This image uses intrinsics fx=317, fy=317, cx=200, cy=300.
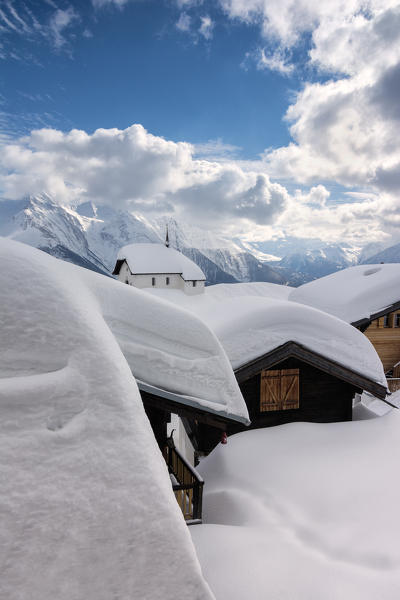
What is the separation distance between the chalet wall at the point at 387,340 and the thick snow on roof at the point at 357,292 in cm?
127

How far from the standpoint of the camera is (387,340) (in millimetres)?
18000

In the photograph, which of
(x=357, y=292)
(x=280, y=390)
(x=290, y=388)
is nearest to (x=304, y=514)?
(x=280, y=390)

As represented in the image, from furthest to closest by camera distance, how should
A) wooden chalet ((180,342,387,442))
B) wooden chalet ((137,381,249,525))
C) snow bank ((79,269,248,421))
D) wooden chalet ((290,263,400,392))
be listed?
wooden chalet ((290,263,400,392)), wooden chalet ((180,342,387,442)), wooden chalet ((137,381,249,525)), snow bank ((79,269,248,421))

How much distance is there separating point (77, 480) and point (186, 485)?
4624 millimetres

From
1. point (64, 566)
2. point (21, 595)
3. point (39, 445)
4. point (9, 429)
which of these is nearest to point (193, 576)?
point (64, 566)

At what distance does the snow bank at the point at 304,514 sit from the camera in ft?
12.7

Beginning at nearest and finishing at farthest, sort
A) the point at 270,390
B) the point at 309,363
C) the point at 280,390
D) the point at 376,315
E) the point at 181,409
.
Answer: the point at 181,409
the point at 309,363
the point at 270,390
the point at 280,390
the point at 376,315

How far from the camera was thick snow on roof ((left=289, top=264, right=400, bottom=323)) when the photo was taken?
56.3ft

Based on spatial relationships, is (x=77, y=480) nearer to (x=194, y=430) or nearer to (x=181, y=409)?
(x=181, y=409)

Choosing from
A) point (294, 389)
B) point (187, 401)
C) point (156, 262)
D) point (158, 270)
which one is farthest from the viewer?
point (156, 262)

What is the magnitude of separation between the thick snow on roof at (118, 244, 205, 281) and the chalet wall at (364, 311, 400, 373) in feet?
92.9

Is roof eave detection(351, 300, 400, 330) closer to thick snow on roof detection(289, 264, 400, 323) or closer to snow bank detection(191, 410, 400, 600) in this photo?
thick snow on roof detection(289, 264, 400, 323)

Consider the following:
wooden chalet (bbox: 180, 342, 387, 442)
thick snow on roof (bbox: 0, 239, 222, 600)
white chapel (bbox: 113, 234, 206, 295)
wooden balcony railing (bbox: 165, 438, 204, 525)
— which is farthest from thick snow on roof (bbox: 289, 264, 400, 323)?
white chapel (bbox: 113, 234, 206, 295)

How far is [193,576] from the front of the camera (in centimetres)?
143
